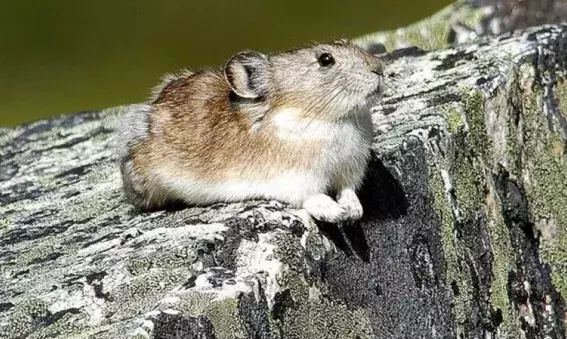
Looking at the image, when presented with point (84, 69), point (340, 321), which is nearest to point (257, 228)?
point (340, 321)

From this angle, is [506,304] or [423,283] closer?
[423,283]

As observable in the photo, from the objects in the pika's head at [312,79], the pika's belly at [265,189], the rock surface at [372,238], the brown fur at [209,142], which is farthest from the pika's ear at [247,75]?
the rock surface at [372,238]

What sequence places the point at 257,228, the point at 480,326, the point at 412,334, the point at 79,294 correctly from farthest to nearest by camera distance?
the point at 480,326
the point at 412,334
the point at 257,228
the point at 79,294

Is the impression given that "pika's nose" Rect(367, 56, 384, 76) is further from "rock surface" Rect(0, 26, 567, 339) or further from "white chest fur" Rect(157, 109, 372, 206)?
"rock surface" Rect(0, 26, 567, 339)

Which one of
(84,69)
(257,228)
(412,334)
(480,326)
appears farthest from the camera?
(84,69)

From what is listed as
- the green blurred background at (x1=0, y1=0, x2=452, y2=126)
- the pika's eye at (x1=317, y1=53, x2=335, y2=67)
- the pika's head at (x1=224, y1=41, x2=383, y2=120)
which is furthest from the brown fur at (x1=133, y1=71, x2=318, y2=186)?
the green blurred background at (x1=0, y1=0, x2=452, y2=126)

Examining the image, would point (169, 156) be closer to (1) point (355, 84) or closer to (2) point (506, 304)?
(1) point (355, 84)
